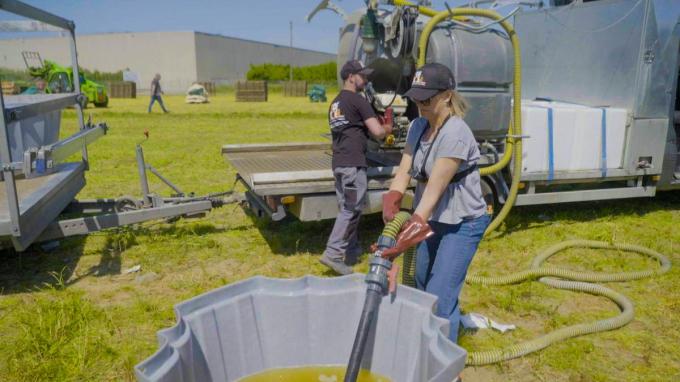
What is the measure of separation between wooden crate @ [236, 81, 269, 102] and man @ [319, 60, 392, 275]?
84.5 feet

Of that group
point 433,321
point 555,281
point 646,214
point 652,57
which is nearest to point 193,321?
point 433,321

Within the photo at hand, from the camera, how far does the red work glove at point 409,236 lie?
2.42 m

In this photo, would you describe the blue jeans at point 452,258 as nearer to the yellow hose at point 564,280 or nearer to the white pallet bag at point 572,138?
the yellow hose at point 564,280

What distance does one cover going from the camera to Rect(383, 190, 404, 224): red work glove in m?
2.79

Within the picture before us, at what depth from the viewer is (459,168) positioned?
2658mm

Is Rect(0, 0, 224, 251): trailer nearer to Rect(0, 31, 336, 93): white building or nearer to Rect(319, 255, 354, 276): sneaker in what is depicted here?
Rect(319, 255, 354, 276): sneaker

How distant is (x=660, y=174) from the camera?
5.75 meters

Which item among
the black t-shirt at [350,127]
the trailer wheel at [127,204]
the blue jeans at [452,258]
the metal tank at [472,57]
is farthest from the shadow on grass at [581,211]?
the trailer wheel at [127,204]

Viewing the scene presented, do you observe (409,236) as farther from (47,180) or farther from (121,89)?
(121,89)

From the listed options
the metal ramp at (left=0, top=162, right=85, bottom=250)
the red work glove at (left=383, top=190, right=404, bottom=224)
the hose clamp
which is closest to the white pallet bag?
the red work glove at (left=383, top=190, right=404, bottom=224)

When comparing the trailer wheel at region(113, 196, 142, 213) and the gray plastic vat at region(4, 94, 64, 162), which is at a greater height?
the gray plastic vat at region(4, 94, 64, 162)

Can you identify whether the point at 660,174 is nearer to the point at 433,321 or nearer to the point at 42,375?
the point at 433,321

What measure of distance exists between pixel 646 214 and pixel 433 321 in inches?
206

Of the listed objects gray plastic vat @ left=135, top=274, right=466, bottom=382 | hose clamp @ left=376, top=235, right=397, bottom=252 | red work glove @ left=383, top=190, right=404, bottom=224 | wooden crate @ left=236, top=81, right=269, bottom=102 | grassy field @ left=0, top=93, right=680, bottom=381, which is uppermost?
wooden crate @ left=236, top=81, right=269, bottom=102
